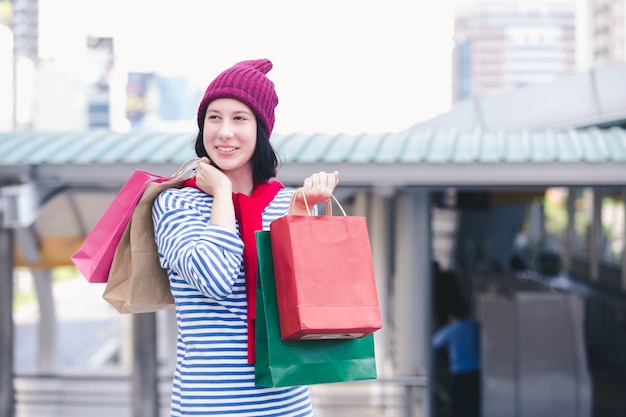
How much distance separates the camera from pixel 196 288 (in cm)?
172

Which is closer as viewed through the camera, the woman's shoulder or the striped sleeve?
the striped sleeve

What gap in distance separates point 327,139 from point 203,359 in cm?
498

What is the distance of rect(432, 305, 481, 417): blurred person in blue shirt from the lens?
9.18 m

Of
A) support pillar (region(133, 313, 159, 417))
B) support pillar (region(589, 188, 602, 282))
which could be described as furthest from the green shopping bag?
support pillar (region(589, 188, 602, 282))

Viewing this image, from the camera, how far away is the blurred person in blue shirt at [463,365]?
9.18 meters

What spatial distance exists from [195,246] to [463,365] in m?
7.92

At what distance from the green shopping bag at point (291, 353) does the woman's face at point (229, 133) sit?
0.26 m

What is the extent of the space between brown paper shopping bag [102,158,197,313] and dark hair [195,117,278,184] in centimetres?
17

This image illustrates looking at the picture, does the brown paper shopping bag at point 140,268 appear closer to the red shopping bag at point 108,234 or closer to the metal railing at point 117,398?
the red shopping bag at point 108,234

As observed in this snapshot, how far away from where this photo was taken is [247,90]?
1.88 metres

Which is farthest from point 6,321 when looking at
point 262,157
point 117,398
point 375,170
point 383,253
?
point 383,253

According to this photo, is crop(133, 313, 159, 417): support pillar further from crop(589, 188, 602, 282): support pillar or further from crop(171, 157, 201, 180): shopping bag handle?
crop(589, 188, 602, 282): support pillar

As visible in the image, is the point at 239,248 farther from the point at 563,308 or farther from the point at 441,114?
the point at 441,114

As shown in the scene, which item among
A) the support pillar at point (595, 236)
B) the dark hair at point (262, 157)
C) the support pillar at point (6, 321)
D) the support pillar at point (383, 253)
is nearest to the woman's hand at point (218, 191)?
the dark hair at point (262, 157)
